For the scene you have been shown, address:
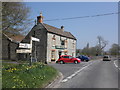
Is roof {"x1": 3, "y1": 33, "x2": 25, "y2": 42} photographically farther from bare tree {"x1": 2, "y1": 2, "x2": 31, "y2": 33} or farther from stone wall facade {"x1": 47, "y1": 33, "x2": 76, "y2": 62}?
stone wall facade {"x1": 47, "y1": 33, "x2": 76, "y2": 62}

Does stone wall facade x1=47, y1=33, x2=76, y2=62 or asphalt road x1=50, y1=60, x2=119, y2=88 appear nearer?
asphalt road x1=50, y1=60, x2=119, y2=88

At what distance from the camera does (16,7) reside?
15.8 meters

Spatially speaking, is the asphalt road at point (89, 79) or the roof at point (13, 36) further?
the roof at point (13, 36)

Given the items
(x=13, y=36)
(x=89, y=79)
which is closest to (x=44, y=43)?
(x=13, y=36)

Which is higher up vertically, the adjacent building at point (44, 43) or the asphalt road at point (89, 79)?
the adjacent building at point (44, 43)

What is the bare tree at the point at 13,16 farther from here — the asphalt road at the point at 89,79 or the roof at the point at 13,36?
the asphalt road at the point at 89,79

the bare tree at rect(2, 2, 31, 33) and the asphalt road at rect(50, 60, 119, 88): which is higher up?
the bare tree at rect(2, 2, 31, 33)

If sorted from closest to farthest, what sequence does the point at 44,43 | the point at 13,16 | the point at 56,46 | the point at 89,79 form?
the point at 89,79, the point at 13,16, the point at 44,43, the point at 56,46

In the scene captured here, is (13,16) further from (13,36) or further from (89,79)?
(89,79)

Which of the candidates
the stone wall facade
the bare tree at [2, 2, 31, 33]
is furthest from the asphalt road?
the stone wall facade

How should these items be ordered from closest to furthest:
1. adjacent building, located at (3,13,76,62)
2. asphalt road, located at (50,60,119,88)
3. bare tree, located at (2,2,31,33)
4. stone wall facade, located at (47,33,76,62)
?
asphalt road, located at (50,60,119,88) < bare tree, located at (2,2,31,33) < adjacent building, located at (3,13,76,62) < stone wall facade, located at (47,33,76,62)

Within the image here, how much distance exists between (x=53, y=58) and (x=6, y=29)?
610 inches

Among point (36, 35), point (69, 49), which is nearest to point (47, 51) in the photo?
point (36, 35)

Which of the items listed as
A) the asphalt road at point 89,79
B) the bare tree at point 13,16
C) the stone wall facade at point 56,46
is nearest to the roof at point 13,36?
the bare tree at point 13,16
